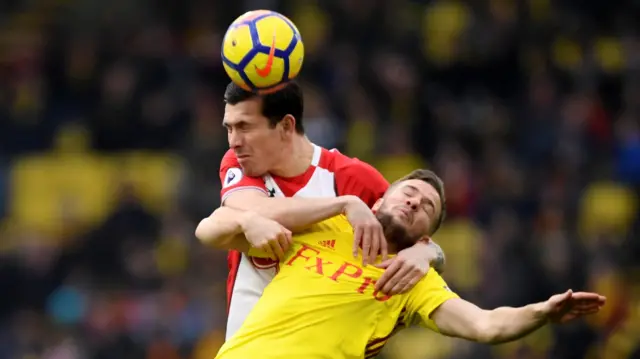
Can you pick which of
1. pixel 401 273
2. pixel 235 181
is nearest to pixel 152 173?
pixel 235 181

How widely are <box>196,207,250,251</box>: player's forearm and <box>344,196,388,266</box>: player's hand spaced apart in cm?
50

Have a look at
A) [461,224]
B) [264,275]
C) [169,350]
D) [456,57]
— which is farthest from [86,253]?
[264,275]

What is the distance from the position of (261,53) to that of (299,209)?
Answer: 0.78 m

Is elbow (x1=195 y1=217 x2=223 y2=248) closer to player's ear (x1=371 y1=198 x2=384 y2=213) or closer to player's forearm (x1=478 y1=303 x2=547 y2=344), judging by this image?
player's ear (x1=371 y1=198 x2=384 y2=213)

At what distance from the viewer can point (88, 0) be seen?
18.1 m

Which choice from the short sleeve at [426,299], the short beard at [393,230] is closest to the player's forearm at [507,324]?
the short sleeve at [426,299]

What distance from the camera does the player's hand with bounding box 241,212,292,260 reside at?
21.4 feet

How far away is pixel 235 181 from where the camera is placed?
692 centimetres

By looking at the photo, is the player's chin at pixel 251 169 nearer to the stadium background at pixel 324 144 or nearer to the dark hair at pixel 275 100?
the dark hair at pixel 275 100

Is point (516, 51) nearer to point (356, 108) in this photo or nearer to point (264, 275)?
point (356, 108)

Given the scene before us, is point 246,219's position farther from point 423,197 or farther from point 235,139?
point 423,197

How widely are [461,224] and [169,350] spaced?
3.18 m

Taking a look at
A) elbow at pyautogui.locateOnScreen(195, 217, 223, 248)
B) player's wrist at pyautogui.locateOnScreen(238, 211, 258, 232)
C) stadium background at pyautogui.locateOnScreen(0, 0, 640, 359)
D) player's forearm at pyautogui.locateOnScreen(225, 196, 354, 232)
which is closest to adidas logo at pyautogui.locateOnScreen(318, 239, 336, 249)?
player's forearm at pyautogui.locateOnScreen(225, 196, 354, 232)

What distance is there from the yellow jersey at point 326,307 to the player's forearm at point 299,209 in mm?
194
